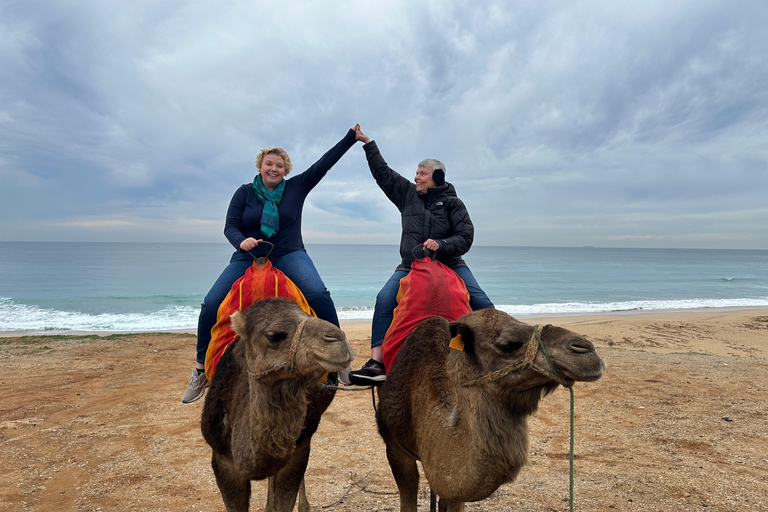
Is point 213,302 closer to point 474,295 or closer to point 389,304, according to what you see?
point 389,304

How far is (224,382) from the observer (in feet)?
9.84

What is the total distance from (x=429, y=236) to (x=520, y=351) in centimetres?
212

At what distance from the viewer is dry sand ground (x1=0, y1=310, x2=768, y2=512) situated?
4.38m

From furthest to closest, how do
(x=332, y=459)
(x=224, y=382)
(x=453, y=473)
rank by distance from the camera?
(x=332, y=459)
(x=224, y=382)
(x=453, y=473)

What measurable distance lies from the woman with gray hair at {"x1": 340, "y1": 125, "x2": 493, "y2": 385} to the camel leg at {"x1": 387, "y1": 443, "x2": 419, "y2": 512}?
60cm

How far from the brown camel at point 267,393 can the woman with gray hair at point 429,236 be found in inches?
40.1

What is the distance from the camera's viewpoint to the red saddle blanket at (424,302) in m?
3.52

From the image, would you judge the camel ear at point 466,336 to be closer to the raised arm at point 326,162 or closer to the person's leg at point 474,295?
the person's leg at point 474,295

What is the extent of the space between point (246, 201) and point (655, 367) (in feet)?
31.4

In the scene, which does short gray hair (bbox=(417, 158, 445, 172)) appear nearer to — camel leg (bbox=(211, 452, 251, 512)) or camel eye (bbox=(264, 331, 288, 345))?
camel eye (bbox=(264, 331, 288, 345))

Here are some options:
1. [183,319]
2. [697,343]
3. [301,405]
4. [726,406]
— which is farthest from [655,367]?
[183,319]

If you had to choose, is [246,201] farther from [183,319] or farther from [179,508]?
[183,319]

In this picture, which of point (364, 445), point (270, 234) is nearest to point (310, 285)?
point (270, 234)

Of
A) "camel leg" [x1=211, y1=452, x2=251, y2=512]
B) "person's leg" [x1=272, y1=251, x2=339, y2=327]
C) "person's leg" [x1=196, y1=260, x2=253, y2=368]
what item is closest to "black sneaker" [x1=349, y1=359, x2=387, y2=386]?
"person's leg" [x1=272, y1=251, x2=339, y2=327]
